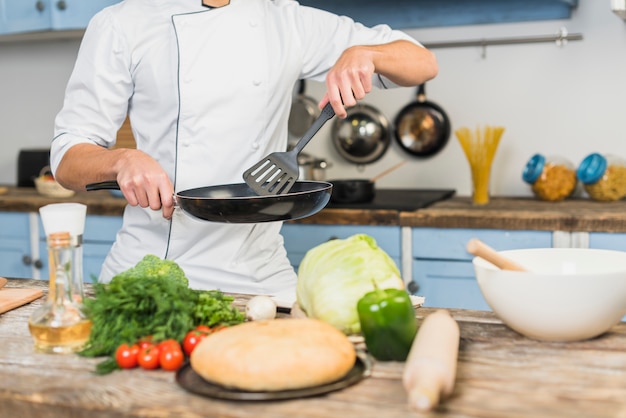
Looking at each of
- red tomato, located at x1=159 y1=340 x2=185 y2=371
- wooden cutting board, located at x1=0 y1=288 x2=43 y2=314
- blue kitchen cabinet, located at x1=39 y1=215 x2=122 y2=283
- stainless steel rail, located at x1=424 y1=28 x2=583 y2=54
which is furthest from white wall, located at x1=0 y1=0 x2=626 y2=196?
red tomato, located at x1=159 y1=340 x2=185 y2=371

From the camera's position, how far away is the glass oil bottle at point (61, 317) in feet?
3.39

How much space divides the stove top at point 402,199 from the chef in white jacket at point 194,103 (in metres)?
0.72

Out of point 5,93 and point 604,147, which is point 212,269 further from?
point 5,93

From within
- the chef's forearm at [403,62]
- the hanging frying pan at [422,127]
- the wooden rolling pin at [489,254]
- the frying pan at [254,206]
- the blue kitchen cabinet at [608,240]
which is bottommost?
the blue kitchen cabinet at [608,240]

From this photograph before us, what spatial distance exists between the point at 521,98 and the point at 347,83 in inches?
58.9

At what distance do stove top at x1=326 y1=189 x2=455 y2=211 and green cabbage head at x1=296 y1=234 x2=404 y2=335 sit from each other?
1.36 meters

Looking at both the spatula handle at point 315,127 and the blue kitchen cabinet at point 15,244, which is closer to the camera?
the spatula handle at point 315,127

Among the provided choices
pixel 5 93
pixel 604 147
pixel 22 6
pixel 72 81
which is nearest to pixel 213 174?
pixel 72 81

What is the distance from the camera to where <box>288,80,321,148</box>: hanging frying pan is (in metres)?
2.96

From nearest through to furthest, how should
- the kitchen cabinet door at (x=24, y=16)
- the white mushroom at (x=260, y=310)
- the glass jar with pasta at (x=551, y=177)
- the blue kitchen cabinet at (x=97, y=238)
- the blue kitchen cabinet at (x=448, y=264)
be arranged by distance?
1. the white mushroom at (x=260, y=310)
2. the blue kitchen cabinet at (x=448, y=264)
3. the glass jar with pasta at (x=551, y=177)
4. the blue kitchen cabinet at (x=97, y=238)
5. the kitchen cabinet door at (x=24, y=16)

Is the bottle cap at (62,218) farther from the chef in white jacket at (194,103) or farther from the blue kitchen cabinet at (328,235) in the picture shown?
the blue kitchen cabinet at (328,235)

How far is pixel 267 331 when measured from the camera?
923 mm

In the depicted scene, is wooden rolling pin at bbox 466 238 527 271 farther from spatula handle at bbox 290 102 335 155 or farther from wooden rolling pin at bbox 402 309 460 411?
spatula handle at bbox 290 102 335 155

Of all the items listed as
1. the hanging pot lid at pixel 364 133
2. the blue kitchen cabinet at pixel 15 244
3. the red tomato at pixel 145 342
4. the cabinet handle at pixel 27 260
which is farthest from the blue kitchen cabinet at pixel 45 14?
the red tomato at pixel 145 342
